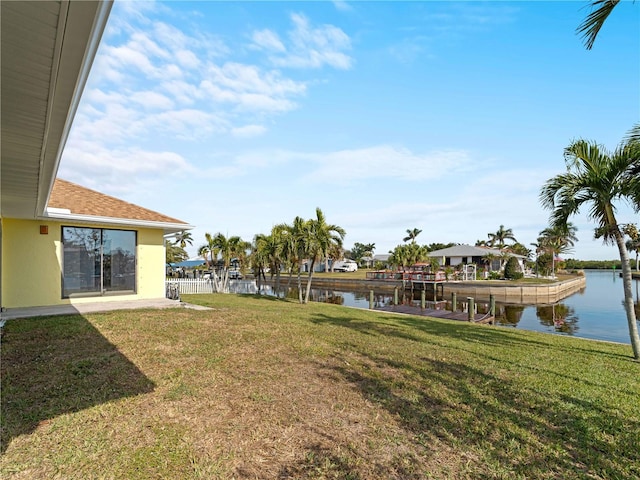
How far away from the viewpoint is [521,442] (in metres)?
3.17

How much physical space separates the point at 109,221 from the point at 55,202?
151 cm

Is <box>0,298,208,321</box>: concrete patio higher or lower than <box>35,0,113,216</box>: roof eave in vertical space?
lower

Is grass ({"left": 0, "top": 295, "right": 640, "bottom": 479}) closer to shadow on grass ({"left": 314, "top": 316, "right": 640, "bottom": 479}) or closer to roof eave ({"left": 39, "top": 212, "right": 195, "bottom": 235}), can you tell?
shadow on grass ({"left": 314, "top": 316, "right": 640, "bottom": 479})

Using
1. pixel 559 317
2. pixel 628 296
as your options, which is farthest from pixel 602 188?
pixel 559 317

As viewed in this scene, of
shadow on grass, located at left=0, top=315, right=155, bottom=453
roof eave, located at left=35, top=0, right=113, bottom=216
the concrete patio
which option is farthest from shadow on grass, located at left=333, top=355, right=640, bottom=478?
the concrete patio

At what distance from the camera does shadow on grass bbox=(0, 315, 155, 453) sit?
3584 mm

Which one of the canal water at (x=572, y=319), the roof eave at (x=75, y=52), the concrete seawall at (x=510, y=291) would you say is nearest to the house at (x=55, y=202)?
the roof eave at (x=75, y=52)

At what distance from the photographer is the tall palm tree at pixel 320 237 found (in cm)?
1642

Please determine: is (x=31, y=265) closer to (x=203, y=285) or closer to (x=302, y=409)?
(x=302, y=409)

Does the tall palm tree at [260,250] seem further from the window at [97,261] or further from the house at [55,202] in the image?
the window at [97,261]

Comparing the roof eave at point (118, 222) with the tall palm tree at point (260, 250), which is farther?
the tall palm tree at point (260, 250)

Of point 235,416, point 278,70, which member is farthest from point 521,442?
point 278,70

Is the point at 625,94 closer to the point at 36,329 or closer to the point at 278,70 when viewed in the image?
the point at 278,70

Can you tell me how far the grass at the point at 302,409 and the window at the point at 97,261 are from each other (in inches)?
150
